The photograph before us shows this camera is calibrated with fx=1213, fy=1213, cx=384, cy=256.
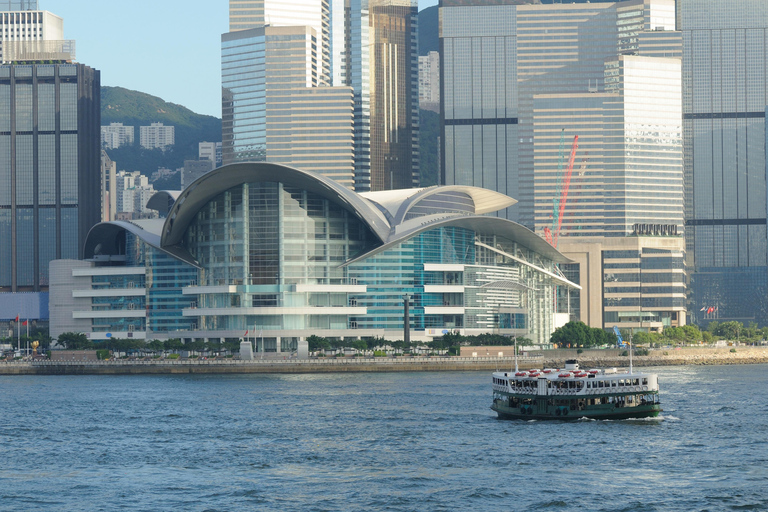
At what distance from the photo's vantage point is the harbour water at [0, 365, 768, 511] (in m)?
62.1

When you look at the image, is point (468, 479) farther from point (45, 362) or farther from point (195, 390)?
point (45, 362)

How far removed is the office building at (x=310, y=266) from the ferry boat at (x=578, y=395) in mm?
83988

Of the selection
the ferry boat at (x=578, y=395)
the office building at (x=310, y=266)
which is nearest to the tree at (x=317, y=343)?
the office building at (x=310, y=266)

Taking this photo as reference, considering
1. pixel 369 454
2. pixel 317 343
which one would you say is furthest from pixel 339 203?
pixel 369 454

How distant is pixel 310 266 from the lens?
7057 inches

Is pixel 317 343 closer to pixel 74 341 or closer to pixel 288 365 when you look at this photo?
pixel 288 365

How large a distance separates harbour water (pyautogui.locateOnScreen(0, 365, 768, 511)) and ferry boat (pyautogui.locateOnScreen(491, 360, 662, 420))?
1.10m

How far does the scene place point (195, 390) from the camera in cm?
12450

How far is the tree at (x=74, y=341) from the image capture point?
179250 mm

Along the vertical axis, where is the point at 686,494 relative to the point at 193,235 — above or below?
below

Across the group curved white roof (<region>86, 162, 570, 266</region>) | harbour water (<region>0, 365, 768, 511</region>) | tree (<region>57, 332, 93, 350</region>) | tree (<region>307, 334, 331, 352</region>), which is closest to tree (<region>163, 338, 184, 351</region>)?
tree (<region>57, 332, 93, 350</region>)

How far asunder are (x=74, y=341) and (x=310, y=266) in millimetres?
36614

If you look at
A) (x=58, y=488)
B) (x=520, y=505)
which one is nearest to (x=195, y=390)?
(x=58, y=488)

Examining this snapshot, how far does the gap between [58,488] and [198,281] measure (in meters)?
119
